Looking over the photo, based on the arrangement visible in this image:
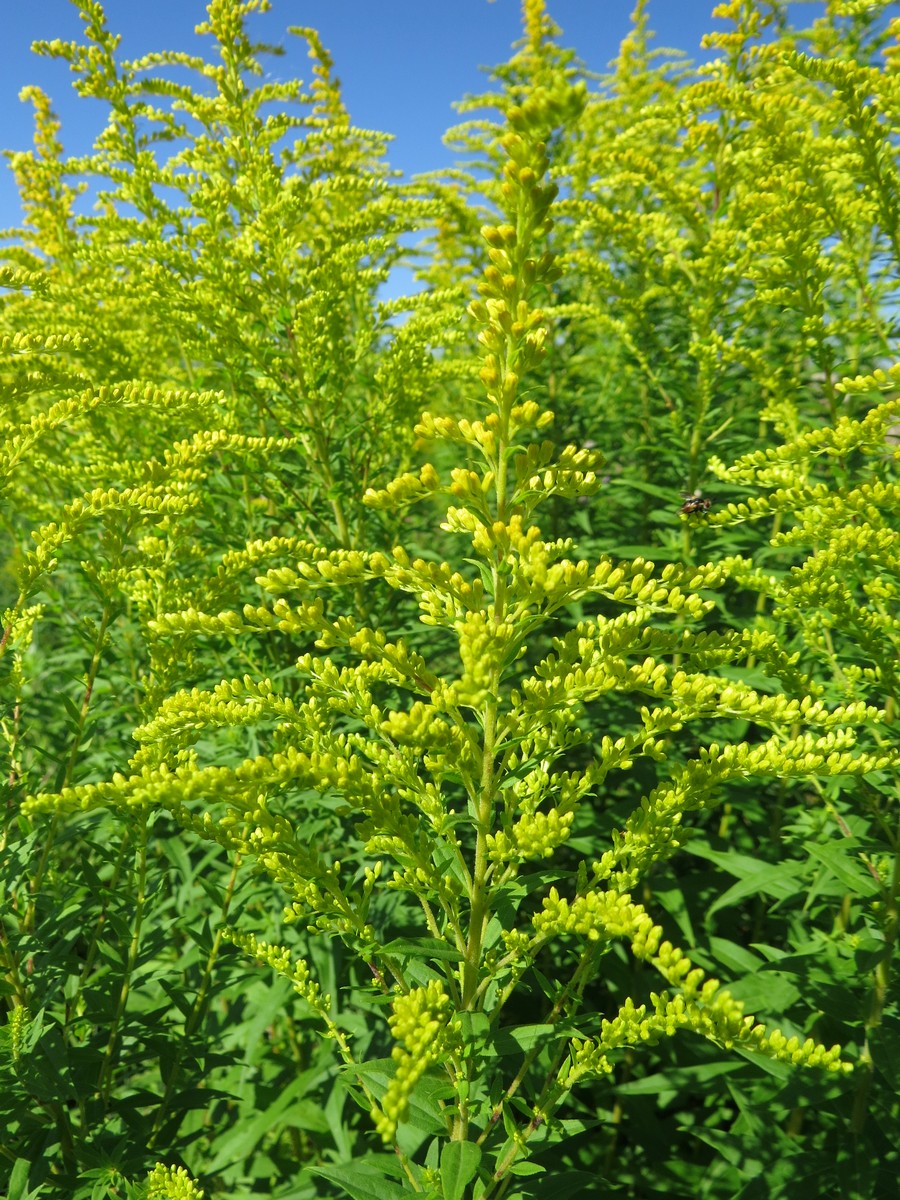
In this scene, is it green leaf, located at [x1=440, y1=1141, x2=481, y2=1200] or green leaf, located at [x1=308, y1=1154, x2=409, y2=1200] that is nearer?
green leaf, located at [x1=440, y1=1141, x2=481, y2=1200]

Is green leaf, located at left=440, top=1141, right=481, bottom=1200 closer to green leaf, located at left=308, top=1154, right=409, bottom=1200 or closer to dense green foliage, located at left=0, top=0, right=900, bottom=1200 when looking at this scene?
dense green foliage, located at left=0, top=0, right=900, bottom=1200

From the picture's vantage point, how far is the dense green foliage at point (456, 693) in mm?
1790

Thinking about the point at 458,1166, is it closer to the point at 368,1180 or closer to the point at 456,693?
the point at 368,1180

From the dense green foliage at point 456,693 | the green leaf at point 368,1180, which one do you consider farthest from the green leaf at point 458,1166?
the green leaf at point 368,1180

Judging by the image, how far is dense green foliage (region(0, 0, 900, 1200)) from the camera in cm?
179

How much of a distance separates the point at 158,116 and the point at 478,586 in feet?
13.2

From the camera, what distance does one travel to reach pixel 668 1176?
323 cm

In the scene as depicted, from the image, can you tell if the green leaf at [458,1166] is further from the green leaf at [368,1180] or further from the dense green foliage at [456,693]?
the green leaf at [368,1180]

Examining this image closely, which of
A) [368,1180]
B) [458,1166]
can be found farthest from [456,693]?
[368,1180]

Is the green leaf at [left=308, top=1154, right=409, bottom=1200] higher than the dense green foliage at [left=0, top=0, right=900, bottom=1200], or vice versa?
the dense green foliage at [left=0, top=0, right=900, bottom=1200]

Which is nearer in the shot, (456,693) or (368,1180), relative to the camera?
(456,693)


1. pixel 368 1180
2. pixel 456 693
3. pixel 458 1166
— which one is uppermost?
pixel 456 693

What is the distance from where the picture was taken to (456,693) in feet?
5.16

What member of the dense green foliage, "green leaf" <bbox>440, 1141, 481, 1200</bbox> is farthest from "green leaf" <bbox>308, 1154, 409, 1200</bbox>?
"green leaf" <bbox>440, 1141, 481, 1200</bbox>
